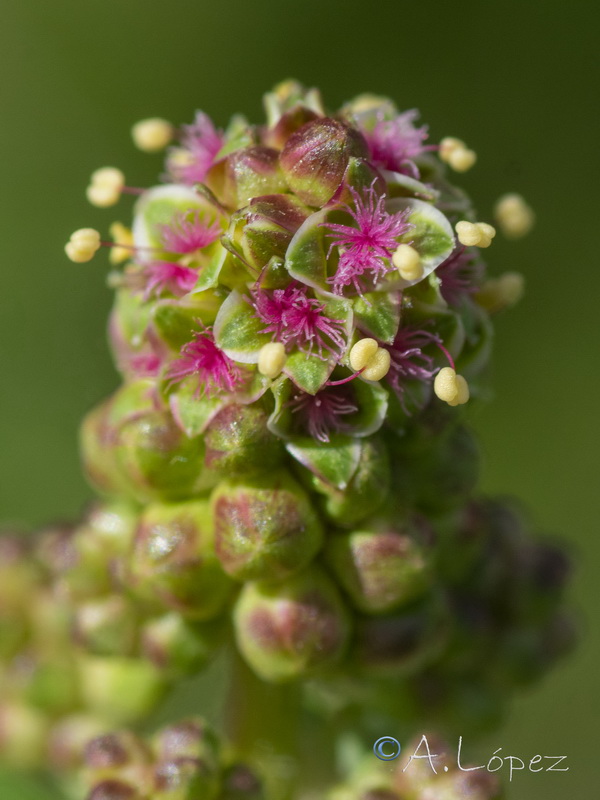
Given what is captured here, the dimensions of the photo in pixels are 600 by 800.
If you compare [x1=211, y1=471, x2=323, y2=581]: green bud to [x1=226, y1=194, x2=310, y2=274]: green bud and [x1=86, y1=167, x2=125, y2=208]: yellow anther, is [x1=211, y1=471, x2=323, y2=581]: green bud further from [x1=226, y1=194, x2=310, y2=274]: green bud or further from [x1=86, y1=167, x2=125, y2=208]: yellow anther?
[x1=86, y1=167, x2=125, y2=208]: yellow anther

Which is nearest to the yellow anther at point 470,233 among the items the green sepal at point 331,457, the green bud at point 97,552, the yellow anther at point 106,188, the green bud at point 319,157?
the green bud at point 319,157

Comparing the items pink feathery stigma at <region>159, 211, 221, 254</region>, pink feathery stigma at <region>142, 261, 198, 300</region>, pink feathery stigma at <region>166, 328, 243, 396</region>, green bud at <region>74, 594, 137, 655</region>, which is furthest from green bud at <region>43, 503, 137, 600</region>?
pink feathery stigma at <region>159, 211, 221, 254</region>

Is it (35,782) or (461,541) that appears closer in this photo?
(461,541)

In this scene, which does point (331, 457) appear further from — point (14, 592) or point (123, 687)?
point (14, 592)

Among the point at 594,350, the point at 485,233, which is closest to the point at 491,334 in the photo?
the point at 485,233

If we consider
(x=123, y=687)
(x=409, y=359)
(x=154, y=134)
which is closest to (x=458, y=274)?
(x=409, y=359)

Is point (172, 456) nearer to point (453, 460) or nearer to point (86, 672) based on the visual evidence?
point (453, 460)

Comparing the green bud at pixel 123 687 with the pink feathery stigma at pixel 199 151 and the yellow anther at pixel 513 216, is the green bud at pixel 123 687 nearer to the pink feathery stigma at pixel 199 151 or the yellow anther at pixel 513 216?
the pink feathery stigma at pixel 199 151
